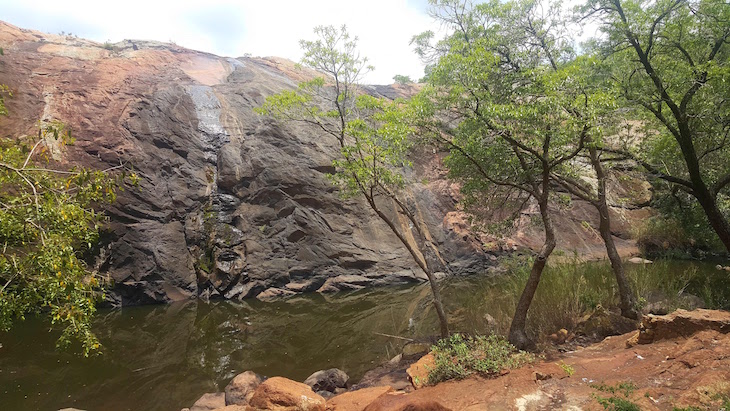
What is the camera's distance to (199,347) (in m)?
11.6

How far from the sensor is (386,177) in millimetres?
9094

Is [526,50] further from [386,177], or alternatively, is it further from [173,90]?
[173,90]

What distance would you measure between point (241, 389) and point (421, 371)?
12.3ft

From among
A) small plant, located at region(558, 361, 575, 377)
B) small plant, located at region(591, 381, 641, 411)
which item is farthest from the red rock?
small plant, located at region(591, 381, 641, 411)

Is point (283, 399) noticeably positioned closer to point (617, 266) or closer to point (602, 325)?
point (602, 325)

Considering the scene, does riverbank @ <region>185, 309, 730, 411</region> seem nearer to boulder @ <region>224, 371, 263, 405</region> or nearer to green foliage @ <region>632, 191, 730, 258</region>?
boulder @ <region>224, 371, 263, 405</region>

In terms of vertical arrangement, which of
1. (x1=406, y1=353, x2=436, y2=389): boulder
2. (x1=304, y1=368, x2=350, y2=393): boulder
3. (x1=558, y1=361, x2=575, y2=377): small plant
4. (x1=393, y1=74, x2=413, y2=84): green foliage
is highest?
(x1=393, y1=74, x2=413, y2=84): green foliage

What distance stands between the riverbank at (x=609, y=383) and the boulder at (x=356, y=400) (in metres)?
0.02

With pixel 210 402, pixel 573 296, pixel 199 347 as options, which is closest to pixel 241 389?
pixel 210 402

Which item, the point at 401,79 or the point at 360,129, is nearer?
the point at 360,129

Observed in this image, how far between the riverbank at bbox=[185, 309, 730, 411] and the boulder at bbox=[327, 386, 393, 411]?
2cm

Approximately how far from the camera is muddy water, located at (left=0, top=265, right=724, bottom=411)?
8.48m

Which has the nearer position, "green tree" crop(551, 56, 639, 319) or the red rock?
the red rock

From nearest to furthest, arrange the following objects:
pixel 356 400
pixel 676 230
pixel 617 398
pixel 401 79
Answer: pixel 617 398 < pixel 356 400 < pixel 676 230 < pixel 401 79
